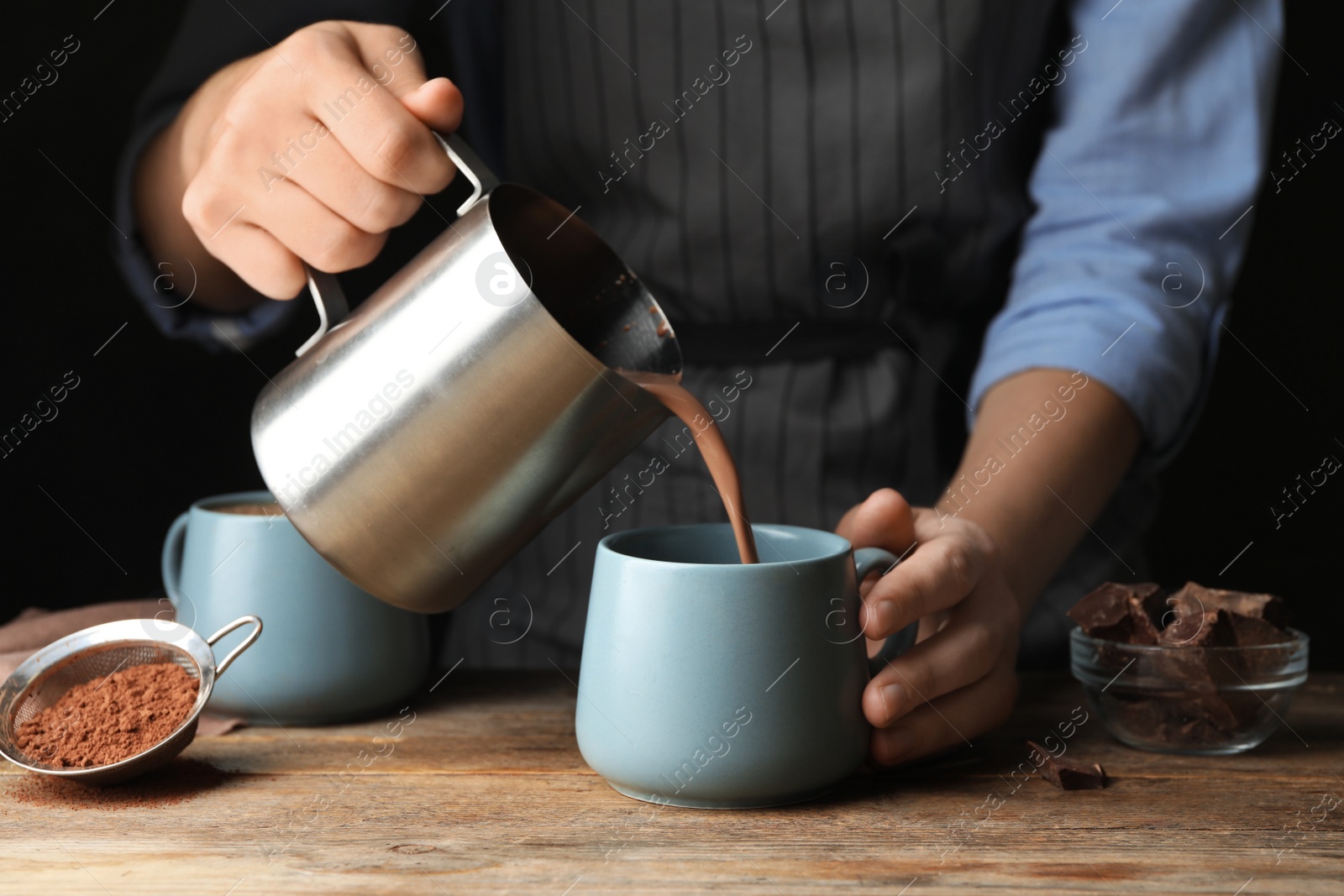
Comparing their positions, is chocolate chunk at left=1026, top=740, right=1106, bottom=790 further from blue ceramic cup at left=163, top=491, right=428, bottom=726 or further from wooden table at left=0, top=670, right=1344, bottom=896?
blue ceramic cup at left=163, top=491, right=428, bottom=726

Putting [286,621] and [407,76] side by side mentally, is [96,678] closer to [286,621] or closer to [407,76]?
[286,621]

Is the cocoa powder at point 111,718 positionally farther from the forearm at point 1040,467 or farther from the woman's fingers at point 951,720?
the forearm at point 1040,467

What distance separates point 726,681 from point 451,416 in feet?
0.74

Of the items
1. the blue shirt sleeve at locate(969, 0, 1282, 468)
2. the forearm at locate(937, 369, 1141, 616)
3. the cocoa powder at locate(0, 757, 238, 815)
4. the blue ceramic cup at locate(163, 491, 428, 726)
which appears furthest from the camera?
the blue shirt sleeve at locate(969, 0, 1282, 468)

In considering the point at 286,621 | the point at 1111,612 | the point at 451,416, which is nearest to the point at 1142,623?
the point at 1111,612

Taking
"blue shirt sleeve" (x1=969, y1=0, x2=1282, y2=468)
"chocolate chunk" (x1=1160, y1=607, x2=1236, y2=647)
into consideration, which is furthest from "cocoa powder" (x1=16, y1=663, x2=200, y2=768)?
"blue shirt sleeve" (x1=969, y1=0, x2=1282, y2=468)

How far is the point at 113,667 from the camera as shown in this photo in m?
0.82

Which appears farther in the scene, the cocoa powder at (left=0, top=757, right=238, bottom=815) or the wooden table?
the cocoa powder at (left=0, top=757, right=238, bottom=815)

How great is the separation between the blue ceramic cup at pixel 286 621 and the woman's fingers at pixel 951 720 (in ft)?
1.23

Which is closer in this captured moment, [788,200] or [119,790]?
[119,790]

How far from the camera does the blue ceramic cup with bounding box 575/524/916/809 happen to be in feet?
2.18

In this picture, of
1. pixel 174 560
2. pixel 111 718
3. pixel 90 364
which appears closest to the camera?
pixel 111 718

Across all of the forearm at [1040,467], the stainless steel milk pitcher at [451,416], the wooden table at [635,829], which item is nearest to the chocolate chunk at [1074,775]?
the wooden table at [635,829]

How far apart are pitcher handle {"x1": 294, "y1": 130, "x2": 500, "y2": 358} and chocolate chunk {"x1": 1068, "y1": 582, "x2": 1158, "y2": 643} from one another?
505 millimetres
